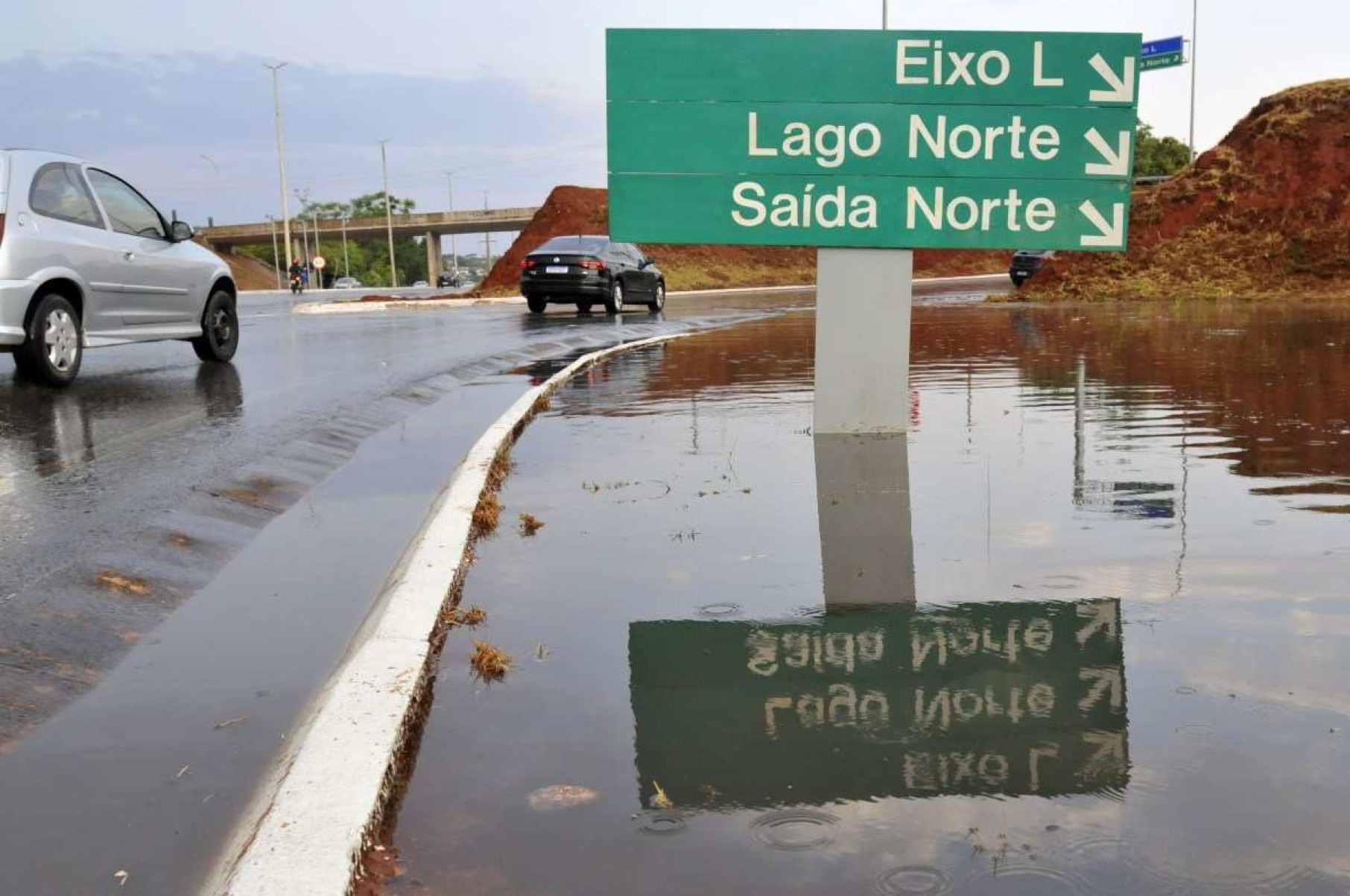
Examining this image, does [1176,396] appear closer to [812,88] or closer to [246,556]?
[812,88]

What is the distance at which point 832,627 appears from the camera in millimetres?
4566

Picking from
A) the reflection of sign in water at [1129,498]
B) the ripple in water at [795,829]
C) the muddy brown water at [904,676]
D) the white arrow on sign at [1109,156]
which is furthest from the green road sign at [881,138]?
the ripple in water at [795,829]

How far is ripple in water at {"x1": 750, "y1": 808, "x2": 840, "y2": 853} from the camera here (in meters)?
2.93

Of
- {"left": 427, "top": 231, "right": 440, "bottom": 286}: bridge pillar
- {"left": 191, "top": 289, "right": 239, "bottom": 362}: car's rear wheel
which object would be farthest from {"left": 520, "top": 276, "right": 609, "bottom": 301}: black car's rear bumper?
{"left": 427, "top": 231, "right": 440, "bottom": 286}: bridge pillar

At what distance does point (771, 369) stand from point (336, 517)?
8.23 meters

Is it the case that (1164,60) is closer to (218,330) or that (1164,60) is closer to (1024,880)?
(218,330)

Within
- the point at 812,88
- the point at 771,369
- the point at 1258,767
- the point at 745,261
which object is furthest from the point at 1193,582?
the point at 745,261

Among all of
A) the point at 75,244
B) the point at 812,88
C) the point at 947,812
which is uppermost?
the point at 812,88

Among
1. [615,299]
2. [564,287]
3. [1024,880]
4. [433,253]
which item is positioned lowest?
Result: [1024,880]

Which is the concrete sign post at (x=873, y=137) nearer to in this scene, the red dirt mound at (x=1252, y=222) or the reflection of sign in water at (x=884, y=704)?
the reflection of sign in water at (x=884, y=704)

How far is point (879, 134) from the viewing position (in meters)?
8.45

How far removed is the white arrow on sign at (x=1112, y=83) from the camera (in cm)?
836

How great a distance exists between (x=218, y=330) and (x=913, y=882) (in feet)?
43.2

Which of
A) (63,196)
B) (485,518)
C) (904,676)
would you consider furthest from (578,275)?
(904,676)
